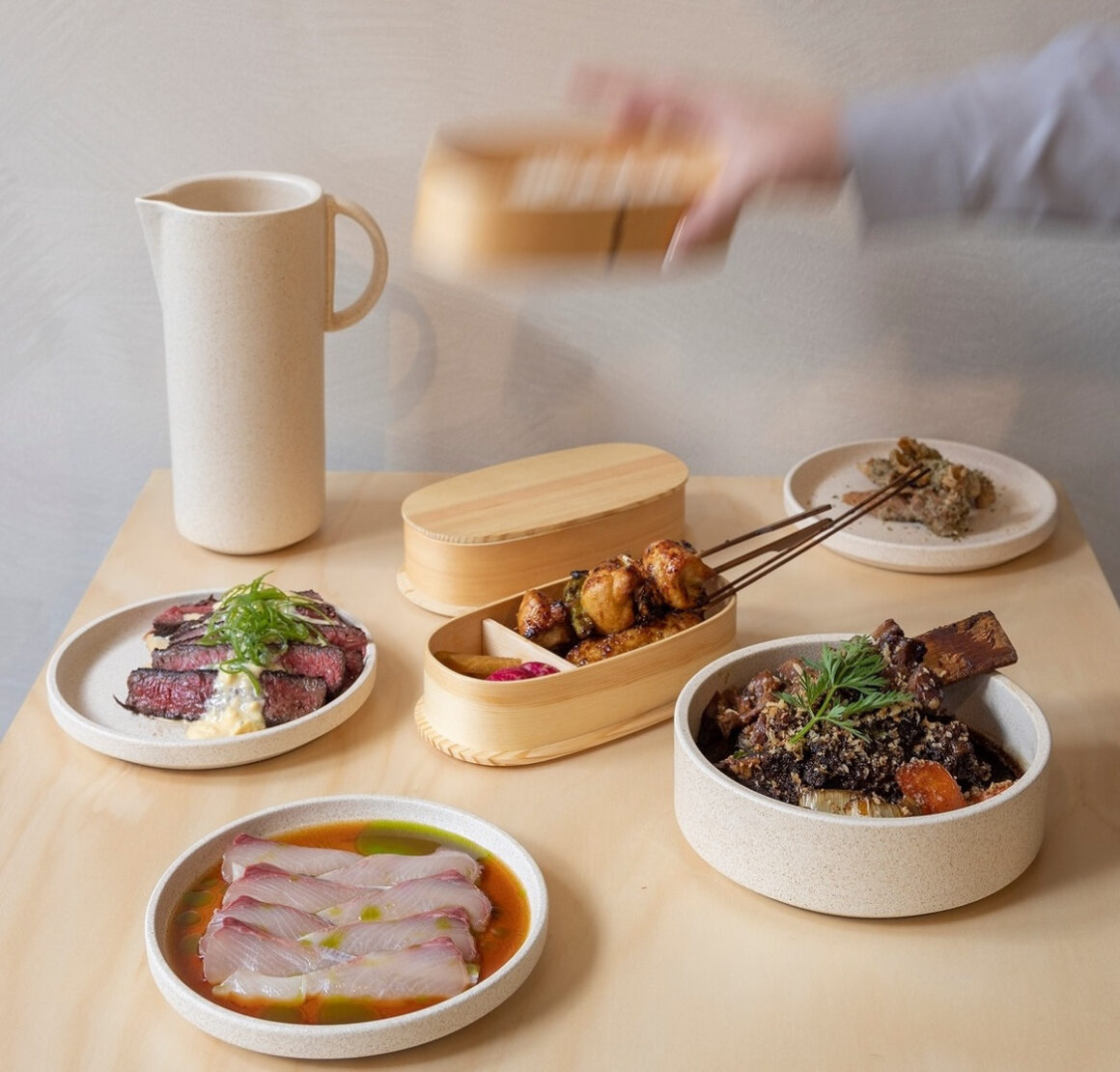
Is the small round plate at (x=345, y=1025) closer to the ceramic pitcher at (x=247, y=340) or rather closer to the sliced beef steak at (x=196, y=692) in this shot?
the sliced beef steak at (x=196, y=692)

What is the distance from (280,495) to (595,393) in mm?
493

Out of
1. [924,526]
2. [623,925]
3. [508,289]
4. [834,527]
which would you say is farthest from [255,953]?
[508,289]

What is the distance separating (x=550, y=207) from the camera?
90 cm

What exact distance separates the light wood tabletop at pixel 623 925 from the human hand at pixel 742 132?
0.47 meters

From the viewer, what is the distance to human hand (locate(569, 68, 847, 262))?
101 cm

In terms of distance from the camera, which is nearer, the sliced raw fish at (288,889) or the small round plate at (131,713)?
the sliced raw fish at (288,889)

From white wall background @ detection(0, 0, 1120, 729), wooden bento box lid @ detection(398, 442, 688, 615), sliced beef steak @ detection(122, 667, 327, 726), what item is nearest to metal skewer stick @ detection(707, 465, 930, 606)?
wooden bento box lid @ detection(398, 442, 688, 615)

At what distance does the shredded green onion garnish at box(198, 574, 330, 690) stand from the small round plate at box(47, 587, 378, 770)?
0.20 ft

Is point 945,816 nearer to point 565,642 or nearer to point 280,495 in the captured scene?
point 565,642

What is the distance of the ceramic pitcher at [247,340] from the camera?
1.36 metres

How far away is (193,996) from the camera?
32.9 inches

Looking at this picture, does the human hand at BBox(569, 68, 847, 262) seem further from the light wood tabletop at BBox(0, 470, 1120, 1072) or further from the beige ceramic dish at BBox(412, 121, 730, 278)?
the light wood tabletop at BBox(0, 470, 1120, 1072)

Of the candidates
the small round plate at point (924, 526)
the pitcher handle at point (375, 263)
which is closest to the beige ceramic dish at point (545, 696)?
the small round plate at point (924, 526)

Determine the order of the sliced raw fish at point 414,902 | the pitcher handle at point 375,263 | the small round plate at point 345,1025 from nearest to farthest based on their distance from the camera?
the small round plate at point 345,1025 → the sliced raw fish at point 414,902 → the pitcher handle at point 375,263
